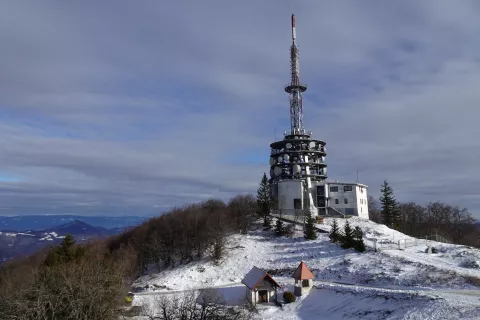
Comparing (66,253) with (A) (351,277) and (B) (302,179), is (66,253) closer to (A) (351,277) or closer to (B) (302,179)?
(A) (351,277)

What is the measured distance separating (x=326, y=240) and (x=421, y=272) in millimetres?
18886

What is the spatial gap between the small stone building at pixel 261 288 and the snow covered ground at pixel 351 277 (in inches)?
65.5

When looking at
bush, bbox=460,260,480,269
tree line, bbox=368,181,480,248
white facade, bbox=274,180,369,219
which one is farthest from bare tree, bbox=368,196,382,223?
bush, bbox=460,260,480,269

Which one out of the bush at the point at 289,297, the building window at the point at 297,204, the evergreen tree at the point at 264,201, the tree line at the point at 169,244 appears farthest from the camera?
the building window at the point at 297,204

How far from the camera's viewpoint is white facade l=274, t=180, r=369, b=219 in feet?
263

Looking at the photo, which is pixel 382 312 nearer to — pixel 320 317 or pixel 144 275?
pixel 320 317

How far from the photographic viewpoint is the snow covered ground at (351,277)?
31641 mm

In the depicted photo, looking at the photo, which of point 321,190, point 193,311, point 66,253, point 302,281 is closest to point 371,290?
point 302,281

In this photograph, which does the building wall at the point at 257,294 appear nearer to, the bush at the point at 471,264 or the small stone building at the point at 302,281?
the small stone building at the point at 302,281

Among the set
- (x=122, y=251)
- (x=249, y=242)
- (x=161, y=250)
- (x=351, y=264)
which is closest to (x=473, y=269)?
(x=351, y=264)

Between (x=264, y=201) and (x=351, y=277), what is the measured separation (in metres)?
29.1

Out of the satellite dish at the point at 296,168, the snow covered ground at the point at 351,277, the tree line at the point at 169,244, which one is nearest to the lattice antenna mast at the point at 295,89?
the satellite dish at the point at 296,168

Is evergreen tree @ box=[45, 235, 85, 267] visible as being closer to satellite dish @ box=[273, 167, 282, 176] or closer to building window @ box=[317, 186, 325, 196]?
satellite dish @ box=[273, 167, 282, 176]

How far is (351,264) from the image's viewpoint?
46.2 m
